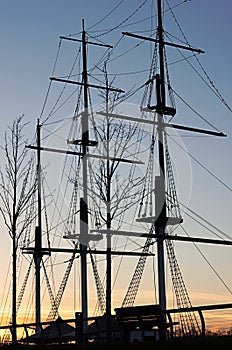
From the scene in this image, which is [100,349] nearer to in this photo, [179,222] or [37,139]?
[179,222]

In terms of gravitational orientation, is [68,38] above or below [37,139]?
above

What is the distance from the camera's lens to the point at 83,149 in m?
52.7

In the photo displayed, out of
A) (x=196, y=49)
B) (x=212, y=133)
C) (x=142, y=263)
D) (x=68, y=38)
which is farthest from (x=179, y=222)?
(x=68, y=38)

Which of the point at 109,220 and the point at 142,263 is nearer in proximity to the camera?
the point at 109,220

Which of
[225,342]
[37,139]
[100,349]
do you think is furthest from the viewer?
[37,139]

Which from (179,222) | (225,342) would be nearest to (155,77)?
(179,222)

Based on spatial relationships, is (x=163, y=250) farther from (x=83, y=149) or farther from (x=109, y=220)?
(x=83, y=149)

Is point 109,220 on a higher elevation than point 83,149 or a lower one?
lower

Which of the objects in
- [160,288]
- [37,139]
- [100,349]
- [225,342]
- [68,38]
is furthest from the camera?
[37,139]

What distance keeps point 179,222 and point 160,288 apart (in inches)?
187

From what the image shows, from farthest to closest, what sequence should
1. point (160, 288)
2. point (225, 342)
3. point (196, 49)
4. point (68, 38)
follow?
point (68, 38)
point (196, 49)
point (160, 288)
point (225, 342)

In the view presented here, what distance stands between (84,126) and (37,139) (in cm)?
559

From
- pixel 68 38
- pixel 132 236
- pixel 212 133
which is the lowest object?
pixel 132 236

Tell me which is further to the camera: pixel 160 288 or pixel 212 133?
pixel 212 133
